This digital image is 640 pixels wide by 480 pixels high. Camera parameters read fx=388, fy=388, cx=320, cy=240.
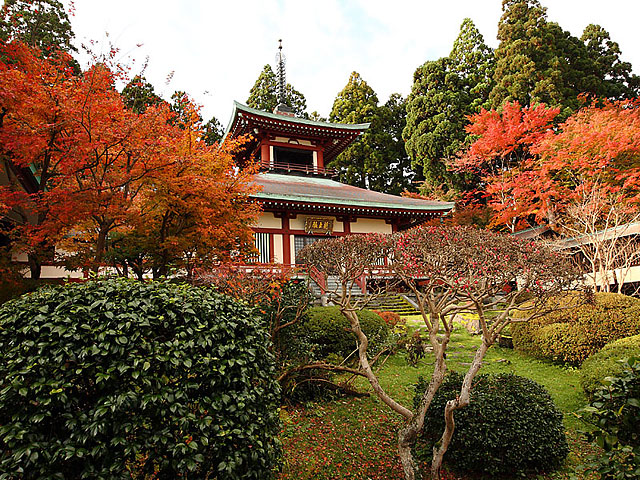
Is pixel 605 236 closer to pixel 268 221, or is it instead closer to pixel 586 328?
pixel 586 328

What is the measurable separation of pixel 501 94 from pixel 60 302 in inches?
1041

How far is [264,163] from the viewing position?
59.3ft

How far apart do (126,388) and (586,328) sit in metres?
8.10

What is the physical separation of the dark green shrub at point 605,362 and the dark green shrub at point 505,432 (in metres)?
0.88

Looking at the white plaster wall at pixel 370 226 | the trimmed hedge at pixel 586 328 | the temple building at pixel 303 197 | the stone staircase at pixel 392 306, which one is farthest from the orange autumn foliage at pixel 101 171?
the white plaster wall at pixel 370 226

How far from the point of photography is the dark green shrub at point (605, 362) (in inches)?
197

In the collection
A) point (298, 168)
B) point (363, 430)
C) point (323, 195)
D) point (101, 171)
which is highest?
point (298, 168)

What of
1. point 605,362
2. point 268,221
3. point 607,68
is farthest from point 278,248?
point 607,68

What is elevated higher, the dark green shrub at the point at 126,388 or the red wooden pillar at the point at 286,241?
the red wooden pillar at the point at 286,241

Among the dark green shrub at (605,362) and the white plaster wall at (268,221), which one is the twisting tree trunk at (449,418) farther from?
the white plaster wall at (268,221)

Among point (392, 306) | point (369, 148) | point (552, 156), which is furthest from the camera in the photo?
point (369, 148)

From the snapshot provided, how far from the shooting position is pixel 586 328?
24.5 ft

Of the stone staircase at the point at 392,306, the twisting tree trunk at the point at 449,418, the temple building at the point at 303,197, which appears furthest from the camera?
the temple building at the point at 303,197

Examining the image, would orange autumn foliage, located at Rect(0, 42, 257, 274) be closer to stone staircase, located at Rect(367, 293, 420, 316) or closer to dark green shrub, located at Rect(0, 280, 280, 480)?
dark green shrub, located at Rect(0, 280, 280, 480)
